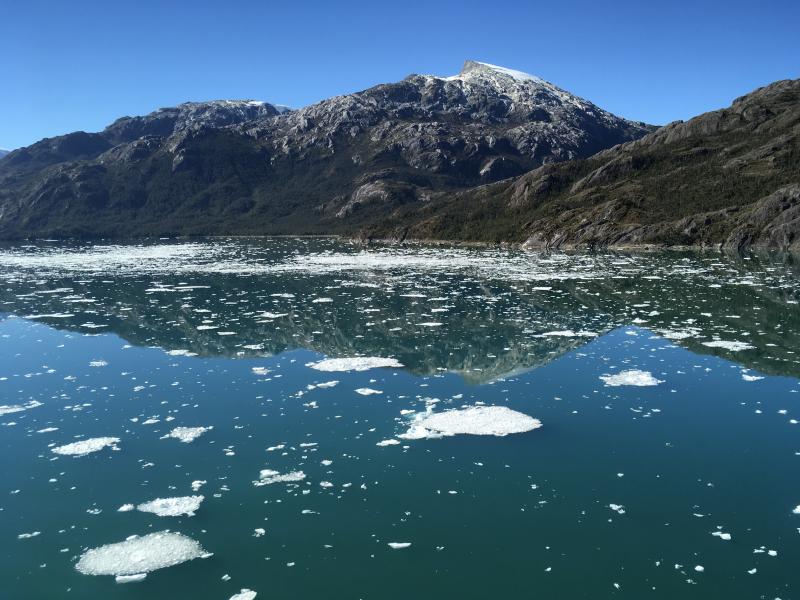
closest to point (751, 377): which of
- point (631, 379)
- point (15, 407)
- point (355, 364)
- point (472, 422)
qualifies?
point (631, 379)

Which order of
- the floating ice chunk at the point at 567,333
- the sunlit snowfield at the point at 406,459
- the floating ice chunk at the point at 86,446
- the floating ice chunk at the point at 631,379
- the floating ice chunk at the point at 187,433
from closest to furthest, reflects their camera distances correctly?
the sunlit snowfield at the point at 406,459
the floating ice chunk at the point at 86,446
the floating ice chunk at the point at 187,433
the floating ice chunk at the point at 631,379
the floating ice chunk at the point at 567,333

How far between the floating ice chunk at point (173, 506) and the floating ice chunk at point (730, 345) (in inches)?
1034

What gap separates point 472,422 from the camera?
62.4ft

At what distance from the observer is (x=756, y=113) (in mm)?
194750

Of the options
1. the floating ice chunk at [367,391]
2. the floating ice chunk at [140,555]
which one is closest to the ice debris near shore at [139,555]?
the floating ice chunk at [140,555]

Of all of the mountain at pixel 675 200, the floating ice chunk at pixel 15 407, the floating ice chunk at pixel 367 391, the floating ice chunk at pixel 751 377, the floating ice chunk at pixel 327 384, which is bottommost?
the floating ice chunk at pixel 15 407

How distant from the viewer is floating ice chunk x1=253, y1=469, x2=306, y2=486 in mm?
15102

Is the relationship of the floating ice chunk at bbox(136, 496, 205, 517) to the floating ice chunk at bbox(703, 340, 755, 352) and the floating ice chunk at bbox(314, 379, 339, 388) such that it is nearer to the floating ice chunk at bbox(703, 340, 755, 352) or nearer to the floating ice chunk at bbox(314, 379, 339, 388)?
the floating ice chunk at bbox(314, 379, 339, 388)

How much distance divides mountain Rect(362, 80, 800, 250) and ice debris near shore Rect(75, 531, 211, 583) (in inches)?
4595

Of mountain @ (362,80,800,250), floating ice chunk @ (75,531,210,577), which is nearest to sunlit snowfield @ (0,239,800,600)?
floating ice chunk @ (75,531,210,577)

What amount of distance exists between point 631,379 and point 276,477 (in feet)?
52.3

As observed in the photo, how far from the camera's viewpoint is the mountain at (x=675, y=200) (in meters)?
115

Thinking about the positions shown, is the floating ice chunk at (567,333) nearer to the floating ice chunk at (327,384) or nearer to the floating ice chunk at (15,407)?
the floating ice chunk at (327,384)

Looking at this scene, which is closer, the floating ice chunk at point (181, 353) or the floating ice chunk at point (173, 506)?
the floating ice chunk at point (173, 506)
